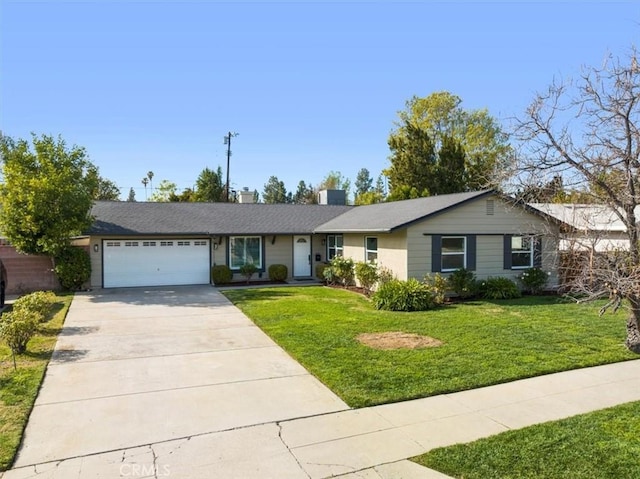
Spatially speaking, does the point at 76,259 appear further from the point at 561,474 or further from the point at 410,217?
the point at 561,474

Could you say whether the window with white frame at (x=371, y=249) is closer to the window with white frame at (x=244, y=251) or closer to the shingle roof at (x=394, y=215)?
the shingle roof at (x=394, y=215)

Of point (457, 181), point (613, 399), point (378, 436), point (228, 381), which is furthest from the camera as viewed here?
point (457, 181)

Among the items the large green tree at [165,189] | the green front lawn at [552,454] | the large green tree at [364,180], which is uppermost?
the large green tree at [364,180]

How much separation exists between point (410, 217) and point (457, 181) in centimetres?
1948

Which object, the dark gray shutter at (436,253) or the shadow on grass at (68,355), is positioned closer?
the shadow on grass at (68,355)

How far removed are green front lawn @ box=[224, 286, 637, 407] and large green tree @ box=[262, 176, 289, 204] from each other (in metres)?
63.4

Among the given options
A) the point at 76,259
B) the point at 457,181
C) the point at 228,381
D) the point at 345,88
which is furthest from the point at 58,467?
the point at 457,181

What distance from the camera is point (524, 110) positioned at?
9.30 metres

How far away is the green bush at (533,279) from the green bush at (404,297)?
179 inches

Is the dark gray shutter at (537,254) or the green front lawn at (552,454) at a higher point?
the dark gray shutter at (537,254)

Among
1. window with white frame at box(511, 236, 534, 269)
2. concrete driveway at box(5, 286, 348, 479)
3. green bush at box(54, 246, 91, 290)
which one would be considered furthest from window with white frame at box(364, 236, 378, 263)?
green bush at box(54, 246, 91, 290)

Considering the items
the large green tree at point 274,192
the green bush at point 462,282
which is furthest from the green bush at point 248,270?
the large green tree at point 274,192

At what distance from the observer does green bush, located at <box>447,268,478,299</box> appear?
47.2ft

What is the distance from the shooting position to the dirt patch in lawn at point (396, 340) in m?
8.48
